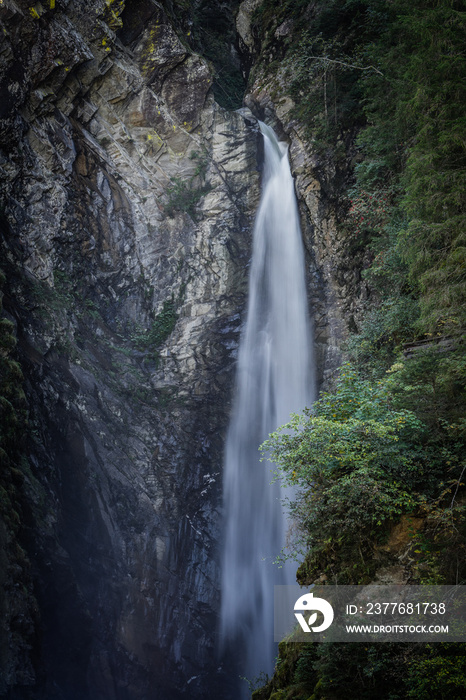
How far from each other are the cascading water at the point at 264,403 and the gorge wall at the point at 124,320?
1.66 ft

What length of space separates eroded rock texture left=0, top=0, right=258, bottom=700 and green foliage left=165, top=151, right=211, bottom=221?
78 mm

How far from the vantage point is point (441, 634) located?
15.1 ft

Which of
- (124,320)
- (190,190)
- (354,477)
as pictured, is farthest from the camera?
(190,190)

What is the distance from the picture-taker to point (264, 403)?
1631 centimetres

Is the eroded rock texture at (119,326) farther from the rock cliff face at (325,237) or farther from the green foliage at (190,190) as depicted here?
the rock cliff face at (325,237)

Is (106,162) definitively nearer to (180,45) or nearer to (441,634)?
(180,45)

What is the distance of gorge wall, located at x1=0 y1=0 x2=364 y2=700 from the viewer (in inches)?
449

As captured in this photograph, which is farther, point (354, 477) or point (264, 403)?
point (264, 403)

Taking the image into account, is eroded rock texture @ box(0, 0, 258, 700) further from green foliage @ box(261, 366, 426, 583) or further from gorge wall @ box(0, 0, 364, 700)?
green foliage @ box(261, 366, 426, 583)

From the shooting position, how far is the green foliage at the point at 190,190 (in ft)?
58.0

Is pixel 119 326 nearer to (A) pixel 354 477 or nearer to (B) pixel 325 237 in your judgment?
(B) pixel 325 237

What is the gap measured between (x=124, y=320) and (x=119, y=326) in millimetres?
315

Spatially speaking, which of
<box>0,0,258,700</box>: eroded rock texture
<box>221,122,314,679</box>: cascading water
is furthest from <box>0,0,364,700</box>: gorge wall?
<box>221,122,314,679</box>: cascading water

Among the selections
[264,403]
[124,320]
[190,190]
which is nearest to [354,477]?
[264,403]
